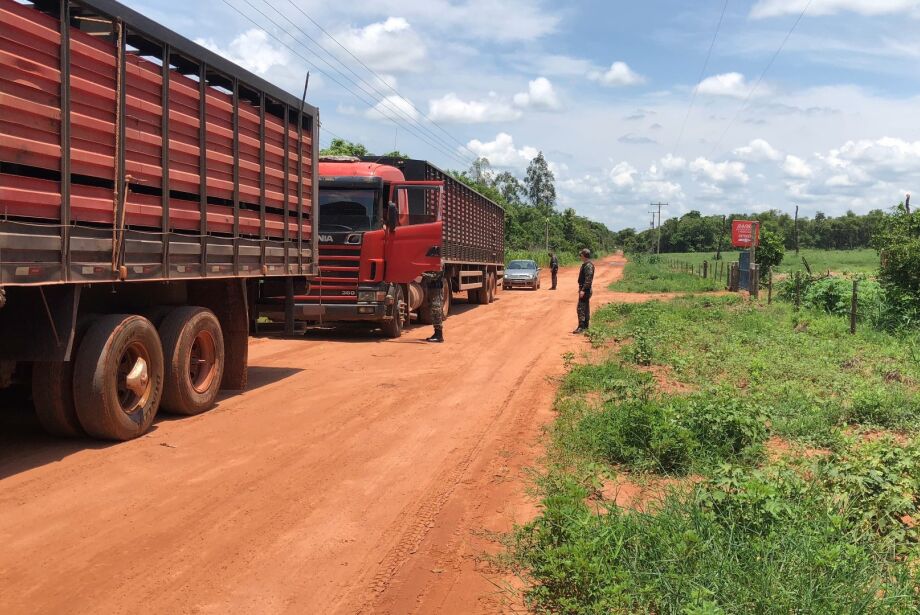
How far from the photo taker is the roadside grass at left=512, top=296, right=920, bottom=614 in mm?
3480

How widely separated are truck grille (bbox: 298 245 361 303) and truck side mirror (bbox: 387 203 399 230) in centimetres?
73

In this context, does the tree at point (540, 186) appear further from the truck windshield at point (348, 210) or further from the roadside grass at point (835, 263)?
the truck windshield at point (348, 210)

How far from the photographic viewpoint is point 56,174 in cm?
546

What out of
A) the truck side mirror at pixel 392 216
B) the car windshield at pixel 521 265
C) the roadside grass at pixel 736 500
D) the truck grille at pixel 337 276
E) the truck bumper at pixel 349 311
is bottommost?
the roadside grass at pixel 736 500

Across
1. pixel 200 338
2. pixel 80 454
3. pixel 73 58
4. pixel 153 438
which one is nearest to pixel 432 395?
pixel 200 338

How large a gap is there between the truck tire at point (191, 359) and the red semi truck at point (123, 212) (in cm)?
2

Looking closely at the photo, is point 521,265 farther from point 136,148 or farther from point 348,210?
point 136,148

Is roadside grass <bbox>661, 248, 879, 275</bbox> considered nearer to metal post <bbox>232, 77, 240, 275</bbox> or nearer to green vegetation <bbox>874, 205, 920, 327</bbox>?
green vegetation <bbox>874, 205, 920, 327</bbox>

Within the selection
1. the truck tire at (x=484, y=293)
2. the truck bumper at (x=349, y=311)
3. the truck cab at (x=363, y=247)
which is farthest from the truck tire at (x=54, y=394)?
the truck tire at (x=484, y=293)

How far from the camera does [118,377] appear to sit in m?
6.63

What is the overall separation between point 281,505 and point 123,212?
2845mm

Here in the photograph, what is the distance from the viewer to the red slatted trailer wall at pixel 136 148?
16.8 ft

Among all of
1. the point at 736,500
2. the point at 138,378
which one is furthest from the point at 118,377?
the point at 736,500

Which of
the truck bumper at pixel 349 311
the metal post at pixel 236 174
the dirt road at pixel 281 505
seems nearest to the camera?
the dirt road at pixel 281 505
